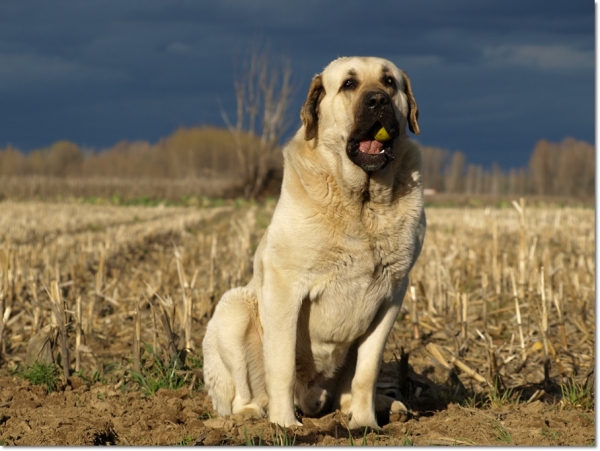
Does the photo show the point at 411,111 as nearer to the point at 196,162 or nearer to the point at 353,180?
the point at 353,180

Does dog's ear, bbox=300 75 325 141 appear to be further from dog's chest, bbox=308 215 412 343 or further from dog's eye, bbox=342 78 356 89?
dog's chest, bbox=308 215 412 343

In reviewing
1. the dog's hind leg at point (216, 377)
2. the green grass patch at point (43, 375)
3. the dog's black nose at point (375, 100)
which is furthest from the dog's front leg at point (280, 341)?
the green grass patch at point (43, 375)

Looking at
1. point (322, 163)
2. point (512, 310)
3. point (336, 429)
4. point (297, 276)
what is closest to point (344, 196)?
point (322, 163)

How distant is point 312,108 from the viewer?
3.98 metres

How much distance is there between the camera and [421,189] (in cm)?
404

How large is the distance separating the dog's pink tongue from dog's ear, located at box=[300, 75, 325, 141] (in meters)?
0.29

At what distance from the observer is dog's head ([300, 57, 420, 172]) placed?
375cm

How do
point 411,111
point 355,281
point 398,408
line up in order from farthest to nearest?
point 398,408
point 411,111
point 355,281

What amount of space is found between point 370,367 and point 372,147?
1.19 m

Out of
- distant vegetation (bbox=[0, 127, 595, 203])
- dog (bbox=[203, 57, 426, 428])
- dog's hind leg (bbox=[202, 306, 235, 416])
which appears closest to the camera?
dog (bbox=[203, 57, 426, 428])

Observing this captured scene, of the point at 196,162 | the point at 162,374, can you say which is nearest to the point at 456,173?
the point at 196,162

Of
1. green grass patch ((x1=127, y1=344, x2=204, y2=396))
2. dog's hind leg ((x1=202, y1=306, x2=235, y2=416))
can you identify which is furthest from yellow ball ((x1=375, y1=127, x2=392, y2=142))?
green grass patch ((x1=127, y1=344, x2=204, y2=396))

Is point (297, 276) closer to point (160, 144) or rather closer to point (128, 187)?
point (128, 187)

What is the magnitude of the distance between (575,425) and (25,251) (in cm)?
736
